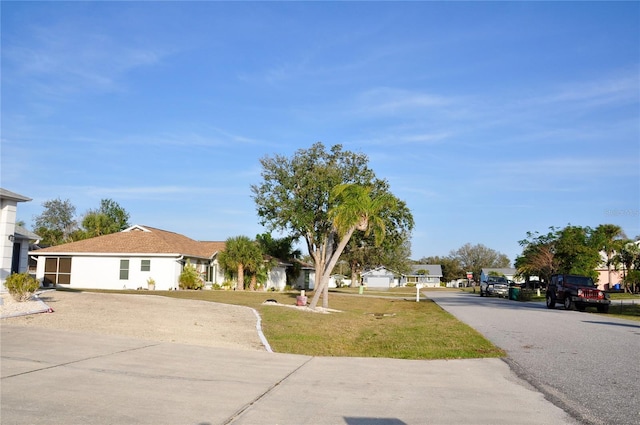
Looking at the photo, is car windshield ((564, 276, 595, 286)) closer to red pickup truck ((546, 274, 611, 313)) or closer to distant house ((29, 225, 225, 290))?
red pickup truck ((546, 274, 611, 313))

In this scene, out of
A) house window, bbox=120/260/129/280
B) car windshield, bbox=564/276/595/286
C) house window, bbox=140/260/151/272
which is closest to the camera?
car windshield, bbox=564/276/595/286

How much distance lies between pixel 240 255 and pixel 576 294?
24.8 meters

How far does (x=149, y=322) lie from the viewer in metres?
14.9

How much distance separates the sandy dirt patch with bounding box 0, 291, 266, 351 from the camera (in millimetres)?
12633

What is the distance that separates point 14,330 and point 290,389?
6987mm

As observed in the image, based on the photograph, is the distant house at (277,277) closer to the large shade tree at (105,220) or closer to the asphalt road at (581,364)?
the large shade tree at (105,220)

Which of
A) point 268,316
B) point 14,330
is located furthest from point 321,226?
point 14,330

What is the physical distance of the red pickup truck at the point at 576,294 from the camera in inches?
1169

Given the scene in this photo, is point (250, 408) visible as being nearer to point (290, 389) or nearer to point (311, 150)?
point (290, 389)

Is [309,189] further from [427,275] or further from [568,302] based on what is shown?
[427,275]

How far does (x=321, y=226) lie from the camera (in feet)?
161

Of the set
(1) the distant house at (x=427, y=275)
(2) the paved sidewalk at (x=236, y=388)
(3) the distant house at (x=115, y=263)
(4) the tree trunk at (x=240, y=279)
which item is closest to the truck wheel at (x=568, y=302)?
(2) the paved sidewalk at (x=236, y=388)

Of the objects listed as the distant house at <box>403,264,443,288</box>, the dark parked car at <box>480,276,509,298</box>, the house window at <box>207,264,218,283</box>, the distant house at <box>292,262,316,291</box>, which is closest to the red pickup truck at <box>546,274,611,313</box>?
the dark parked car at <box>480,276,509,298</box>

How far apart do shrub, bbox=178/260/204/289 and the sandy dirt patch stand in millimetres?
19158
